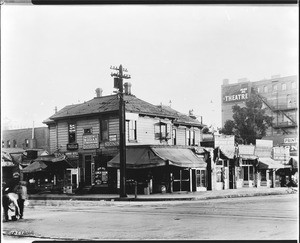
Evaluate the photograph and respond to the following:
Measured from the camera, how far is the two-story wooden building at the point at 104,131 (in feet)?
41.8

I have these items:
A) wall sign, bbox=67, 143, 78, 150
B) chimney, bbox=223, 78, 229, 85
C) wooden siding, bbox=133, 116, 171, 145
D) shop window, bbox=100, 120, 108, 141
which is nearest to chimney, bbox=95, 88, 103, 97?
shop window, bbox=100, 120, 108, 141

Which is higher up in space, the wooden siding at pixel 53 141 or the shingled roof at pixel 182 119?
the shingled roof at pixel 182 119

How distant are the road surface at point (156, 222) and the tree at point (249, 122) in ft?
6.15

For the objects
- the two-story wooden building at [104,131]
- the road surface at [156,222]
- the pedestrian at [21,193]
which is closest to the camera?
the road surface at [156,222]

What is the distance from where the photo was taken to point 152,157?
1407cm

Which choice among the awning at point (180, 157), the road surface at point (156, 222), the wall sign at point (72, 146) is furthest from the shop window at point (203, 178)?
the wall sign at point (72, 146)

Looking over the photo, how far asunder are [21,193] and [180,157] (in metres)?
5.73

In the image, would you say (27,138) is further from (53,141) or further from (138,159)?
(138,159)

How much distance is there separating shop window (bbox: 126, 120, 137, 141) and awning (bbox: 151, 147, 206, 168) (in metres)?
0.64

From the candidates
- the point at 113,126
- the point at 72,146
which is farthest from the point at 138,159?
the point at 72,146

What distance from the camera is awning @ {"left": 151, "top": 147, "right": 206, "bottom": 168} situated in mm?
14594

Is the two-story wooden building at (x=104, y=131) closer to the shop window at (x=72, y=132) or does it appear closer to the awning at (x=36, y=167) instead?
the shop window at (x=72, y=132)

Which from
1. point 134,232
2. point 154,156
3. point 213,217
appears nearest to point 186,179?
point 154,156

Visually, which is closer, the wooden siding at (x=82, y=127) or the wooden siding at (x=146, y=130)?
the wooden siding at (x=82, y=127)
